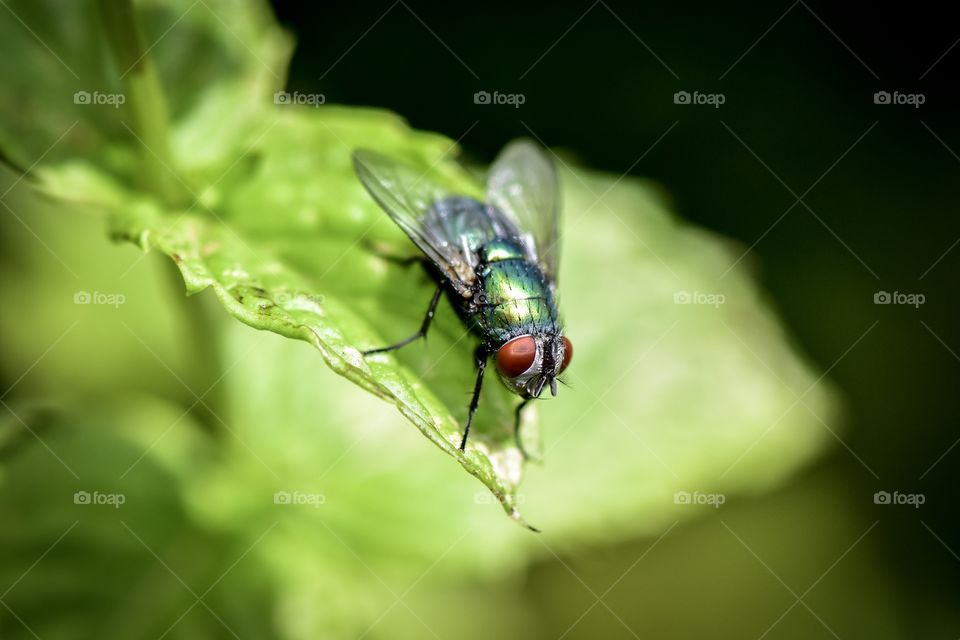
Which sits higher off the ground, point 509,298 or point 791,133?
point 791,133

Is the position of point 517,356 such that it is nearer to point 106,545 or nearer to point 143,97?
point 143,97

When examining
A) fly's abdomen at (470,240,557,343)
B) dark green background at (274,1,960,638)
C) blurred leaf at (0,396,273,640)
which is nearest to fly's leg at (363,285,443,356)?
fly's abdomen at (470,240,557,343)

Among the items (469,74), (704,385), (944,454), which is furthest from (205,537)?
(944,454)

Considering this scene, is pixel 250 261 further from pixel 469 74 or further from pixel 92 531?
pixel 469 74

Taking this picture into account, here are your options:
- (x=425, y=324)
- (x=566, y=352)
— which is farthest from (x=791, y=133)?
(x=425, y=324)

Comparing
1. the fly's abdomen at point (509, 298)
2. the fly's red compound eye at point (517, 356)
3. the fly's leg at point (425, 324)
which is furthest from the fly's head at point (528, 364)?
the fly's leg at point (425, 324)

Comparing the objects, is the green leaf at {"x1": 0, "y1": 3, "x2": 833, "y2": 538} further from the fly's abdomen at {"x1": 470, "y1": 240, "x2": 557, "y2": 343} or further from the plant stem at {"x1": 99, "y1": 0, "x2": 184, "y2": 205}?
the fly's abdomen at {"x1": 470, "y1": 240, "x2": 557, "y2": 343}
